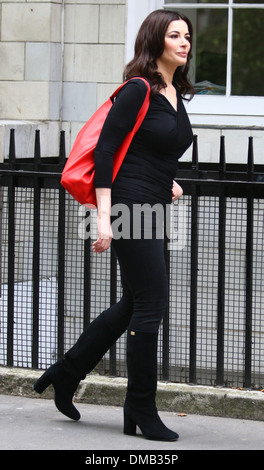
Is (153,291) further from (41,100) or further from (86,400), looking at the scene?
(41,100)

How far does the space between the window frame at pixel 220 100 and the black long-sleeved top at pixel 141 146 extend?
8.56ft

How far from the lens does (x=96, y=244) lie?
3.87 meters

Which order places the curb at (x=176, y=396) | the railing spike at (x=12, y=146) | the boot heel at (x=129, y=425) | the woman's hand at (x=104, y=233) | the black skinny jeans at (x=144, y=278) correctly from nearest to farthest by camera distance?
the woman's hand at (x=104, y=233), the black skinny jeans at (x=144, y=278), the boot heel at (x=129, y=425), the curb at (x=176, y=396), the railing spike at (x=12, y=146)

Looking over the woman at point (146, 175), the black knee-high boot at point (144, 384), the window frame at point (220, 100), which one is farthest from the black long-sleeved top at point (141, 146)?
the window frame at point (220, 100)

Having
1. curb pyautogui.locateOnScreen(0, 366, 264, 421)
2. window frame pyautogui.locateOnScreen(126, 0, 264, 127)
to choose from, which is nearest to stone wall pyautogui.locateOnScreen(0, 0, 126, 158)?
window frame pyautogui.locateOnScreen(126, 0, 264, 127)

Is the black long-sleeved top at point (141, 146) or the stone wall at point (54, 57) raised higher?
the stone wall at point (54, 57)

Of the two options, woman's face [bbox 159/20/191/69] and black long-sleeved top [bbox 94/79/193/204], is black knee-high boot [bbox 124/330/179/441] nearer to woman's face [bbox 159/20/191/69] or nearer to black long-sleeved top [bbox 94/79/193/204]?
black long-sleeved top [bbox 94/79/193/204]

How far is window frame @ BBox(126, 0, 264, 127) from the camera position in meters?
6.58

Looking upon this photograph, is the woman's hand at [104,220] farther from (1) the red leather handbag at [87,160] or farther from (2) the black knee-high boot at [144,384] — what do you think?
(2) the black knee-high boot at [144,384]

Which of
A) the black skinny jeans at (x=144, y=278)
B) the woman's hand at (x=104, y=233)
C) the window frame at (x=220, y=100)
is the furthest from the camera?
the window frame at (x=220, y=100)

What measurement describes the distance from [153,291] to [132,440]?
2.26 feet

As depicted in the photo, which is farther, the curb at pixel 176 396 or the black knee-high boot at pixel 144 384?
the curb at pixel 176 396

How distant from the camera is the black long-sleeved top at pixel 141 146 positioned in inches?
151
